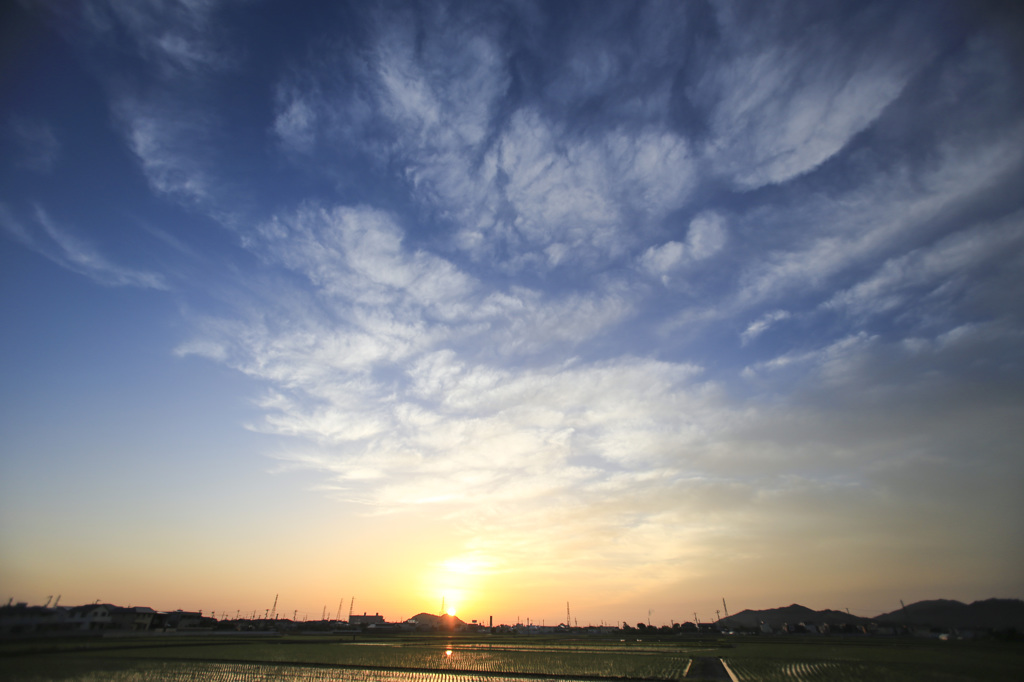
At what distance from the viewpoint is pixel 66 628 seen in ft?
51.4

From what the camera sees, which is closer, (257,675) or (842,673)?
(257,675)

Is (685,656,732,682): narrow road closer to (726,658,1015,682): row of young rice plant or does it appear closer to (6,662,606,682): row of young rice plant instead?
(726,658,1015,682): row of young rice plant

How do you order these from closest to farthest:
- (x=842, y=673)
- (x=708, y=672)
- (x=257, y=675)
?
(x=257, y=675), (x=842, y=673), (x=708, y=672)

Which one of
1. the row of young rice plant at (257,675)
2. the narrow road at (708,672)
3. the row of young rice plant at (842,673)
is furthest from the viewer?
the narrow road at (708,672)

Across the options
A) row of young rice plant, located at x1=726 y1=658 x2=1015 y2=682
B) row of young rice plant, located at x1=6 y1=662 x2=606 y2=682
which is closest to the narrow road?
row of young rice plant, located at x1=726 y1=658 x2=1015 y2=682

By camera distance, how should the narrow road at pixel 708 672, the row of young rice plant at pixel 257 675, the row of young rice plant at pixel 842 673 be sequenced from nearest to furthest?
the row of young rice plant at pixel 257 675, the row of young rice plant at pixel 842 673, the narrow road at pixel 708 672

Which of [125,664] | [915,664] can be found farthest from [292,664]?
Result: [915,664]

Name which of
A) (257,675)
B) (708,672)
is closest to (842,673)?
(708,672)

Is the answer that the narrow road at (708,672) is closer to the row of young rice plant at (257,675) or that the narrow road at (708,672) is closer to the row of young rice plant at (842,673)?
the row of young rice plant at (842,673)

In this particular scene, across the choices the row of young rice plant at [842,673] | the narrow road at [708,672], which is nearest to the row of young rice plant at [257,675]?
the narrow road at [708,672]

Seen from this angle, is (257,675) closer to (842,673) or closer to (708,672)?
(708,672)

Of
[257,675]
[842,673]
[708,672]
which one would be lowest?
[708,672]

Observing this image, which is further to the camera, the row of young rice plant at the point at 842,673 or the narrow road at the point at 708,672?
the narrow road at the point at 708,672

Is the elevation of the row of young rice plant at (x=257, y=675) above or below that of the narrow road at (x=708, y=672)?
above
